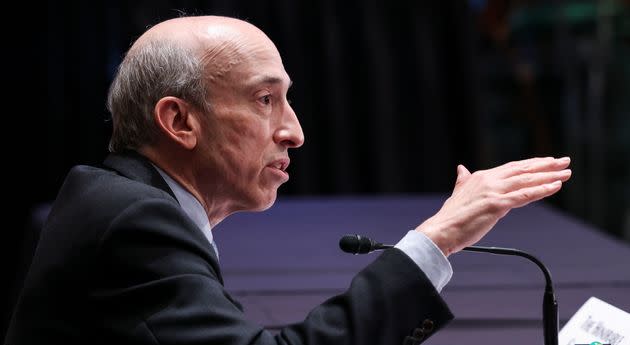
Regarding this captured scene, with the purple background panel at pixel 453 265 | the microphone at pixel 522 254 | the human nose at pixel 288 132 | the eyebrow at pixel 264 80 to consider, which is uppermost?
the eyebrow at pixel 264 80

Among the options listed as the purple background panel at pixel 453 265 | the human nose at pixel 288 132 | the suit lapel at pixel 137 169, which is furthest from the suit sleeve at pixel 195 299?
the purple background panel at pixel 453 265

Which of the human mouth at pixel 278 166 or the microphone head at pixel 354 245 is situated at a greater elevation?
the human mouth at pixel 278 166

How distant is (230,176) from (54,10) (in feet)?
11.2

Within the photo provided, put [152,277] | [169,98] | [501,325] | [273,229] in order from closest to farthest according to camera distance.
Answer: [152,277] < [169,98] < [501,325] < [273,229]

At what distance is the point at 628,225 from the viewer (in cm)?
550

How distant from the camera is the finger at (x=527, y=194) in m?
1.27

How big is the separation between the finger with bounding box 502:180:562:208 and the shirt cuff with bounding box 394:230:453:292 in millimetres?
115

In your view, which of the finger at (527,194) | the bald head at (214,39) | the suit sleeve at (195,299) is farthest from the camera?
the bald head at (214,39)

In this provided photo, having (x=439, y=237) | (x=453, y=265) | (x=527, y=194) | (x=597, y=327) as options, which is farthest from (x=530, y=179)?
(x=453, y=265)

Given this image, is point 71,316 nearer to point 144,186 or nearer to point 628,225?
point 144,186

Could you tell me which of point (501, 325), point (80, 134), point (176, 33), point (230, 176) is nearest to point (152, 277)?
point (230, 176)

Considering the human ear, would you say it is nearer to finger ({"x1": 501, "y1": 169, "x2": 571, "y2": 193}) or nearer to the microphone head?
the microphone head

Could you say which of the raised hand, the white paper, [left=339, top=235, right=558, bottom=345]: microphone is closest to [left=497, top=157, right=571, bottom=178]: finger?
the raised hand

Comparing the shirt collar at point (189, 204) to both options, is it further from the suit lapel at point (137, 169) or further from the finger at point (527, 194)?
the finger at point (527, 194)
